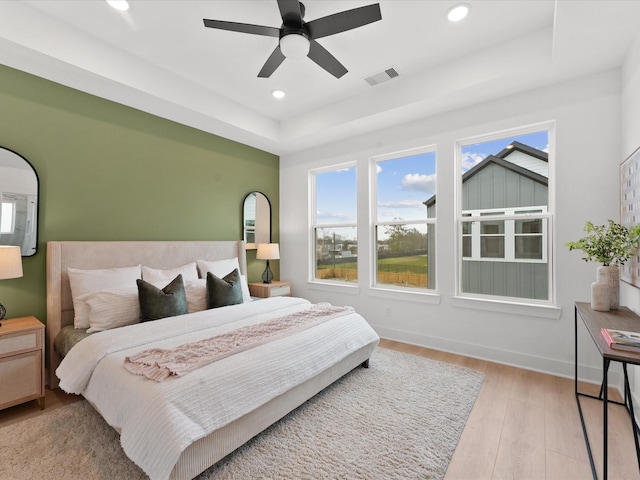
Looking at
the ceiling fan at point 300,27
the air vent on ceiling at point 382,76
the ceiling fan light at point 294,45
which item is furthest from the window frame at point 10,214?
the air vent on ceiling at point 382,76

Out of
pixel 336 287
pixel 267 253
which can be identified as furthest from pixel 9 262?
pixel 336 287

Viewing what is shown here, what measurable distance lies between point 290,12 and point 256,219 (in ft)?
10.3

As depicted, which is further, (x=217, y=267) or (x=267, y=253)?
(x=267, y=253)

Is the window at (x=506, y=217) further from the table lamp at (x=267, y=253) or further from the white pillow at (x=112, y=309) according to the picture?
the white pillow at (x=112, y=309)

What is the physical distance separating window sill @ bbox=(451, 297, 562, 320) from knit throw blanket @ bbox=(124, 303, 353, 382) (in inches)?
65.8

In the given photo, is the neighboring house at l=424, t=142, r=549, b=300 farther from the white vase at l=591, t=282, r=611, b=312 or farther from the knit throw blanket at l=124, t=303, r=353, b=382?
the knit throw blanket at l=124, t=303, r=353, b=382

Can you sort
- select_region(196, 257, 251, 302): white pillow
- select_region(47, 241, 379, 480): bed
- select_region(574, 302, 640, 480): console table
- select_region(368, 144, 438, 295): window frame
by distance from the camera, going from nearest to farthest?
1. select_region(574, 302, 640, 480): console table
2. select_region(47, 241, 379, 480): bed
3. select_region(196, 257, 251, 302): white pillow
4. select_region(368, 144, 438, 295): window frame

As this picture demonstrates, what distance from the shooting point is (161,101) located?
3.35 meters

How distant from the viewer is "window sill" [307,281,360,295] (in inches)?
177

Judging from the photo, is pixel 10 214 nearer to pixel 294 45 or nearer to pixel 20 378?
pixel 20 378

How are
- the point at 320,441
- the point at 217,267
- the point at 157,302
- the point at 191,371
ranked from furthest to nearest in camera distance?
the point at 217,267, the point at 157,302, the point at 320,441, the point at 191,371

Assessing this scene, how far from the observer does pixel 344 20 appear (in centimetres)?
208

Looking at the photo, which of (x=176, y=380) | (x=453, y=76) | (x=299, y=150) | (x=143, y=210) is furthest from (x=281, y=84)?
(x=176, y=380)

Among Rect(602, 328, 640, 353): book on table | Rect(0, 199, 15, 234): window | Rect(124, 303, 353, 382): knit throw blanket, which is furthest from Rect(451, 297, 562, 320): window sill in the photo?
Rect(0, 199, 15, 234): window
